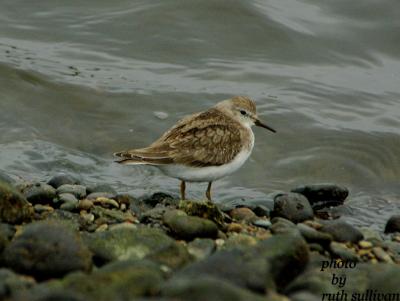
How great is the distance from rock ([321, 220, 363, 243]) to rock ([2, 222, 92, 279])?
8.65 feet

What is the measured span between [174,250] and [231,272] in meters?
0.85

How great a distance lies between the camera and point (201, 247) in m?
6.18

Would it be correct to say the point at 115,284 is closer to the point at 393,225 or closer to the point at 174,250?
the point at 174,250

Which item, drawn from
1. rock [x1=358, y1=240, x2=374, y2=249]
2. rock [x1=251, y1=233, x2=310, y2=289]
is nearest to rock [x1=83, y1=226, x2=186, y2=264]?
rock [x1=251, y1=233, x2=310, y2=289]

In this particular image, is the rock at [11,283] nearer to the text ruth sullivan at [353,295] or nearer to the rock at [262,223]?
the text ruth sullivan at [353,295]

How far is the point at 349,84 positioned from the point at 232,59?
2.00 meters

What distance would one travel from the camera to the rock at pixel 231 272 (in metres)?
4.70

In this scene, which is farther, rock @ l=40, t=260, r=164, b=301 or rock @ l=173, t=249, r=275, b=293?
Answer: rock @ l=173, t=249, r=275, b=293

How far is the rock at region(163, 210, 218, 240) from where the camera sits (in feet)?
21.2

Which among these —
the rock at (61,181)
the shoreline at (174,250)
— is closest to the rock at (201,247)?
the shoreline at (174,250)

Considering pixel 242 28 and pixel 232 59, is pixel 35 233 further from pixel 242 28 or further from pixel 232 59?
pixel 242 28

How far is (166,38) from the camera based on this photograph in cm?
1390

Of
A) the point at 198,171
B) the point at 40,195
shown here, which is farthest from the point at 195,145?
the point at 40,195

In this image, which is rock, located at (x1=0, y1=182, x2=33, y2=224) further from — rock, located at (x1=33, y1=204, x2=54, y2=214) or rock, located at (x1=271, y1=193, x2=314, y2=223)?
rock, located at (x1=271, y1=193, x2=314, y2=223)
